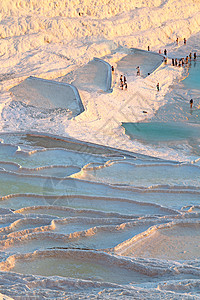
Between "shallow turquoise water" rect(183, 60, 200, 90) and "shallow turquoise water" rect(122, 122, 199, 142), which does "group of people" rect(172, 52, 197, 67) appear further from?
"shallow turquoise water" rect(122, 122, 199, 142)

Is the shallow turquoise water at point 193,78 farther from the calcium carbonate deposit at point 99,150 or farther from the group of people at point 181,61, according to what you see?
the group of people at point 181,61

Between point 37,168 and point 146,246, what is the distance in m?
4.16

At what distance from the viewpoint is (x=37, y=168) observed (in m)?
10.4

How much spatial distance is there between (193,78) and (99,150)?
10823 mm

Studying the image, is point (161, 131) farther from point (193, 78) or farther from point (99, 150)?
point (193, 78)

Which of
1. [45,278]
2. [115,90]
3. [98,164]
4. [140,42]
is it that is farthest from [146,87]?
[45,278]

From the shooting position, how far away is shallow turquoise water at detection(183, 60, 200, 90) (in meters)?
20.6

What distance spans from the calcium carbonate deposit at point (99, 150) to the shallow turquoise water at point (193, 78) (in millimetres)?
53

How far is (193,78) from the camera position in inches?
858

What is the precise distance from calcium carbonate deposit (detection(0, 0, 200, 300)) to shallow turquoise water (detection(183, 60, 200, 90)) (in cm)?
5

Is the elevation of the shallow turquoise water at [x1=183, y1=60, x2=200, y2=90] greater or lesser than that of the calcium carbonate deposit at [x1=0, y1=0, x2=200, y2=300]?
lesser

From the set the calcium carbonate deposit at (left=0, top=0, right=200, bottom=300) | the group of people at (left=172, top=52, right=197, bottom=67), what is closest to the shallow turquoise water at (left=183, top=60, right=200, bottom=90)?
the calcium carbonate deposit at (left=0, top=0, right=200, bottom=300)

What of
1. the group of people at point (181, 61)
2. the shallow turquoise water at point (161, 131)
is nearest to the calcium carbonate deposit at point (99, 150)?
the shallow turquoise water at point (161, 131)

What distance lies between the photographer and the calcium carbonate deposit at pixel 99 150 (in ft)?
20.3
